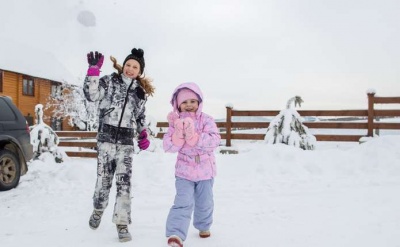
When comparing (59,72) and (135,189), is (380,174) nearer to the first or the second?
(135,189)

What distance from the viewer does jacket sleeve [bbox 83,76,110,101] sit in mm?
3500

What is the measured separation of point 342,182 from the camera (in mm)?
6430

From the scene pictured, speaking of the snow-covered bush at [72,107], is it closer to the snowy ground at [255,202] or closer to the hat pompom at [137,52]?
the snowy ground at [255,202]

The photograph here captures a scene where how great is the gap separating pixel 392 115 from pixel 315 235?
341 inches

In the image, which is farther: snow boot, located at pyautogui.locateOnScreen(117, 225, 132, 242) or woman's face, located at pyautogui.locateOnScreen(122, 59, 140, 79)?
woman's face, located at pyautogui.locateOnScreen(122, 59, 140, 79)

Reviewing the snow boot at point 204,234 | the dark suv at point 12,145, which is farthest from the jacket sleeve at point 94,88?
the dark suv at point 12,145

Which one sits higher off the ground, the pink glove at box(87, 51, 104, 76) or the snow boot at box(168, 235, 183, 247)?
the pink glove at box(87, 51, 104, 76)

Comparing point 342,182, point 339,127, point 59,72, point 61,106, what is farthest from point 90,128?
point 342,182

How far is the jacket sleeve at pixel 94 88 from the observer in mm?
3500

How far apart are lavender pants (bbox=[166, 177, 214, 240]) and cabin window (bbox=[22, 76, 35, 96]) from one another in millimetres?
32378

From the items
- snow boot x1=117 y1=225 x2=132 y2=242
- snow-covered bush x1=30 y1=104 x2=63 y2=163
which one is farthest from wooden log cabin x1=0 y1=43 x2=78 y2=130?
snow boot x1=117 y1=225 x2=132 y2=242

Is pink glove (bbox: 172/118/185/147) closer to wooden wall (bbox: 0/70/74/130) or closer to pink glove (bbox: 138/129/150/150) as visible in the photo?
pink glove (bbox: 138/129/150/150)

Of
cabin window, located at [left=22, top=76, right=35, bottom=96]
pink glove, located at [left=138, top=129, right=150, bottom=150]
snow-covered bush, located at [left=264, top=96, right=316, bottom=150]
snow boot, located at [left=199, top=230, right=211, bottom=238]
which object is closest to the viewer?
snow boot, located at [left=199, top=230, right=211, bottom=238]

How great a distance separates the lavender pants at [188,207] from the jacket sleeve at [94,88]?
1139 mm
